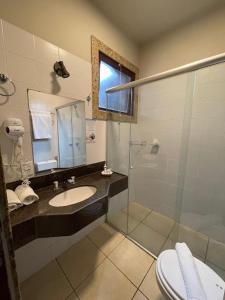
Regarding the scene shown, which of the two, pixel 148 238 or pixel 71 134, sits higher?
pixel 71 134

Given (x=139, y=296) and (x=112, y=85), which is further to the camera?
(x=112, y=85)

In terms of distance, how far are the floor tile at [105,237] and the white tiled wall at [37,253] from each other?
0.31 meters

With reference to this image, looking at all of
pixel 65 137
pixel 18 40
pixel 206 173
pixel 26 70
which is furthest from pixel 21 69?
pixel 206 173

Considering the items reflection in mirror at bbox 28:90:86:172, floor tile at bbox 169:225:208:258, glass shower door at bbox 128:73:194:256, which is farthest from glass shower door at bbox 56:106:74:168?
floor tile at bbox 169:225:208:258

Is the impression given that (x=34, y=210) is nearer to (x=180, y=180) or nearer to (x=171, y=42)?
(x=180, y=180)

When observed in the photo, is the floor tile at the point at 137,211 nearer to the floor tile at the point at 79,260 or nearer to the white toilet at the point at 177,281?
the floor tile at the point at 79,260

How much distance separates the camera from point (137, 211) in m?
2.18

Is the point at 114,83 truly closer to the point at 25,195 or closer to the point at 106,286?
the point at 25,195

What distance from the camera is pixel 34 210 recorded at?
976 millimetres

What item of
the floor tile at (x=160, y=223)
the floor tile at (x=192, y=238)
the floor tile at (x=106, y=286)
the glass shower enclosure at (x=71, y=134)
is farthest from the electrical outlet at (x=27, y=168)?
the floor tile at (x=192, y=238)

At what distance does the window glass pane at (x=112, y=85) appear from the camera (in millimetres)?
1876

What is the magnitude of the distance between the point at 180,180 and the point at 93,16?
→ 2189mm

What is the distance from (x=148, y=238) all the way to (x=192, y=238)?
20.2 inches

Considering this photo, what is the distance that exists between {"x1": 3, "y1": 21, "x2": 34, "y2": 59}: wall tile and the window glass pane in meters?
0.87
